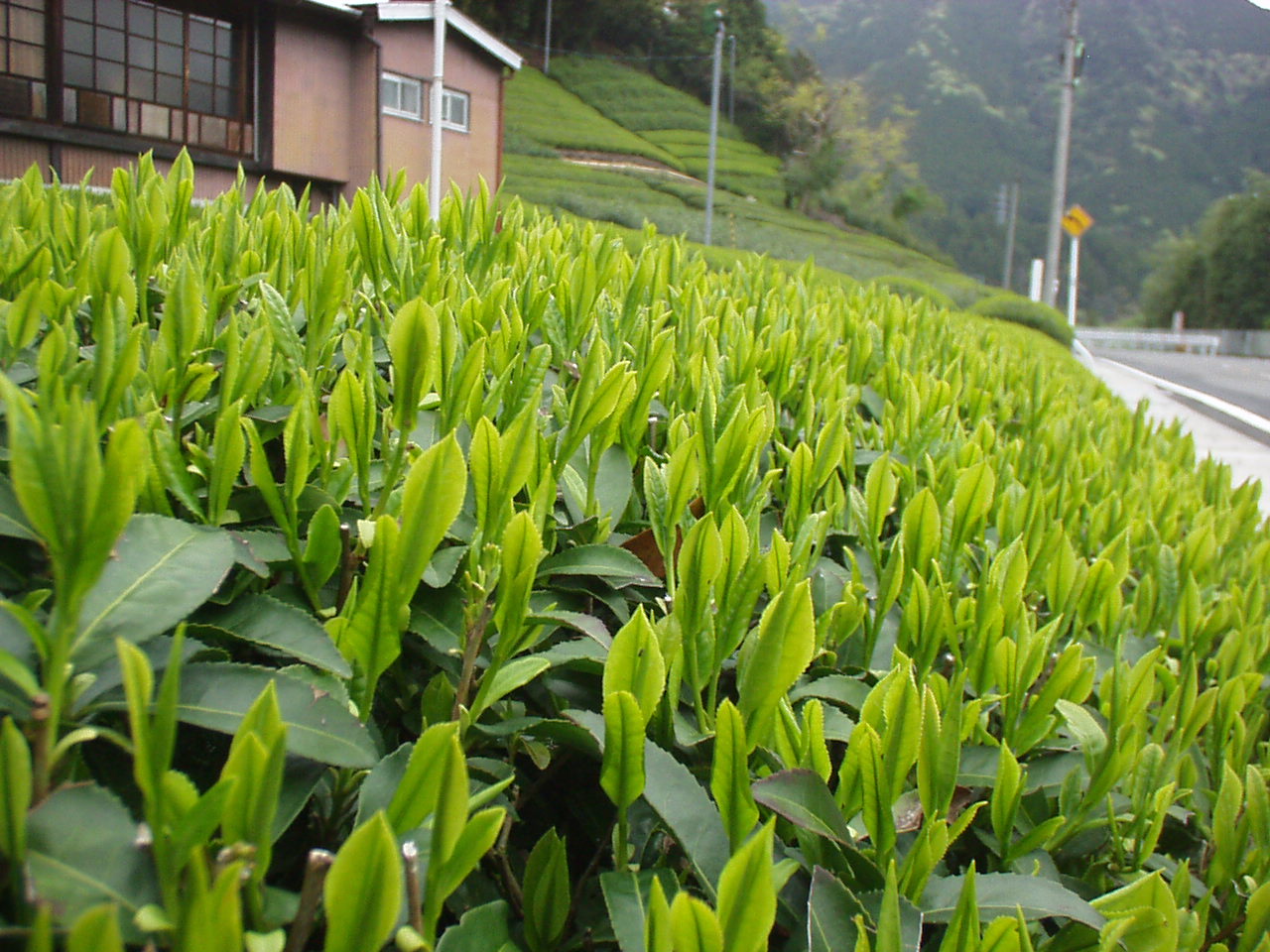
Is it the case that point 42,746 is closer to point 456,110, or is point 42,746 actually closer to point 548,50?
point 456,110

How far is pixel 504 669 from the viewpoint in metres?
0.75

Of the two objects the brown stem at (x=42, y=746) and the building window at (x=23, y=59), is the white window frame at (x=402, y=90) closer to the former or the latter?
the building window at (x=23, y=59)

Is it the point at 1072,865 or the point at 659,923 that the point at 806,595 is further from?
the point at 1072,865

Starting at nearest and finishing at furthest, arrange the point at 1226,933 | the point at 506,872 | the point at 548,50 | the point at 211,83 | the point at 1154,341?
1. the point at 506,872
2. the point at 1226,933
3. the point at 211,83
4. the point at 1154,341
5. the point at 548,50

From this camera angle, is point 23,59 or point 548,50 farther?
point 548,50

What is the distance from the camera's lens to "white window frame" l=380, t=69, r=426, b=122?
57.2ft

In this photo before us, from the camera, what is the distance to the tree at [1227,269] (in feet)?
174

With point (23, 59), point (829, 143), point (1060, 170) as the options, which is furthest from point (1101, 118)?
point (23, 59)

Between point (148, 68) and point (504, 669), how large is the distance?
16.9 m

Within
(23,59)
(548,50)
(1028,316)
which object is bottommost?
(1028,316)

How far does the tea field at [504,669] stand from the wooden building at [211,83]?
1328 centimetres

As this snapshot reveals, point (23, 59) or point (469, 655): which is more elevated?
point (23, 59)

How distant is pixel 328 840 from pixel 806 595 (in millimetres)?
396

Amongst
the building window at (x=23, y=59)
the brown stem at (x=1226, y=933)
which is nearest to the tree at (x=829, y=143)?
the building window at (x=23, y=59)
